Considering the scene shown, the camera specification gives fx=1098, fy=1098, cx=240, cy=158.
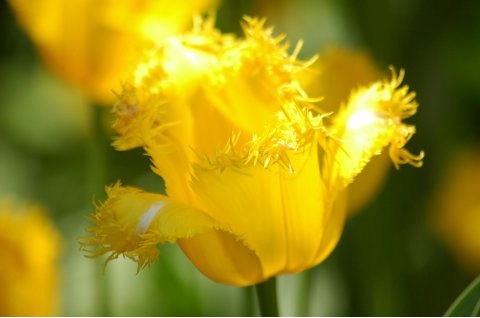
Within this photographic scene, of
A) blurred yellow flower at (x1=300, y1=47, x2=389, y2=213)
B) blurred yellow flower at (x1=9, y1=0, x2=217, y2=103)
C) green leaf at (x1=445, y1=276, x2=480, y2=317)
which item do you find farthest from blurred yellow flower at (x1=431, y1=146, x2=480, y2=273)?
green leaf at (x1=445, y1=276, x2=480, y2=317)

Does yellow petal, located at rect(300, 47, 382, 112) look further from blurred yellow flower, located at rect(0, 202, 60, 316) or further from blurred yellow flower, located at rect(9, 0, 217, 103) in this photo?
blurred yellow flower, located at rect(0, 202, 60, 316)

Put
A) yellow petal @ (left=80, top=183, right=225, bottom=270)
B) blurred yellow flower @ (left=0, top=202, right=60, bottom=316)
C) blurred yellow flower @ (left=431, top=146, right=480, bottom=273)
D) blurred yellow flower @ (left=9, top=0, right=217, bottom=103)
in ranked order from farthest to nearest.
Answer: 1. blurred yellow flower @ (left=431, top=146, right=480, bottom=273)
2. blurred yellow flower @ (left=9, top=0, right=217, bottom=103)
3. blurred yellow flower @ (left=0, top=202, right=60, bottom=316)
4. yellow petal @ (left=80, top=183, right=225, bottom=270)

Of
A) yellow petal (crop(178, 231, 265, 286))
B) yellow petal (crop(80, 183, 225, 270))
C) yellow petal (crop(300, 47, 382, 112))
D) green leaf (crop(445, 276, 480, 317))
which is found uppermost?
yellow petal (crop(300, 47, 382, 112))

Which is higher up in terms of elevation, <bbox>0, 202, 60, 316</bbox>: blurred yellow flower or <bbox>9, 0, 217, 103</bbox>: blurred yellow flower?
<bbox>9, 0, 217, 103</bbox>: blurred yellow flower

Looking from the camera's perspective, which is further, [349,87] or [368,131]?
[349,87]

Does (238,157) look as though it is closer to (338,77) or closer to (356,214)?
(338,77)

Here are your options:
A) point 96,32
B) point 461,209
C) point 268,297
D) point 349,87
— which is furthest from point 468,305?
point 461,209

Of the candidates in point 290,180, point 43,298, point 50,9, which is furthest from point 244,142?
point 50,9

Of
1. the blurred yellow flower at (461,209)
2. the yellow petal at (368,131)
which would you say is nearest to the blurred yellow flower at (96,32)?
the yellow petal at (368,131)
